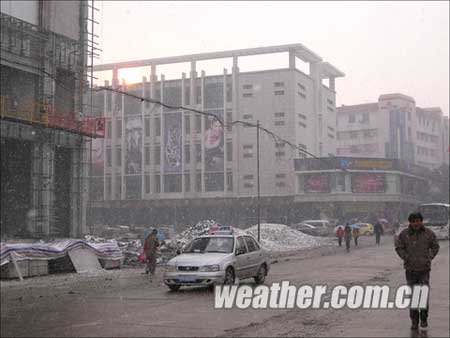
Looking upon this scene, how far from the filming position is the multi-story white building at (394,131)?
9338cm

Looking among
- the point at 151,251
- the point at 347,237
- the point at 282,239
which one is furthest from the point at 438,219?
the point at 151,251

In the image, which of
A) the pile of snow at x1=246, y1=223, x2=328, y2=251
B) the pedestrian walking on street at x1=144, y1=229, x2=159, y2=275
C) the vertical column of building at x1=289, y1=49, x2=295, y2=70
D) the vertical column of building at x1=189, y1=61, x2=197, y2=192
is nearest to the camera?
the pedestrian walking on street at x1=144, y1=229, x2=159, y2=275

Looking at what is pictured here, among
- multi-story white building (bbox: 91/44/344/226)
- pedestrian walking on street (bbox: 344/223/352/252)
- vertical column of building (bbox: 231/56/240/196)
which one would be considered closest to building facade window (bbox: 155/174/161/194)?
multi-story white building (bbox: 91/44/344/226)

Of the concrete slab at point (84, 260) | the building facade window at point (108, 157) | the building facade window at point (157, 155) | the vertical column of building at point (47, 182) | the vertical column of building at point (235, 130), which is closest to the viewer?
the concrete slab at point (84, 260)

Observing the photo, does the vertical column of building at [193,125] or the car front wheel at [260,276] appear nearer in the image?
the car front wheel at [260,276]

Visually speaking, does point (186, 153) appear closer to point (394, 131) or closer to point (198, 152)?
point (198, 152)

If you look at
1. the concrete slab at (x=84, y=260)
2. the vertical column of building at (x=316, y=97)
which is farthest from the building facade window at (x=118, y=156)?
the concrete slab at (x=84, y=260)

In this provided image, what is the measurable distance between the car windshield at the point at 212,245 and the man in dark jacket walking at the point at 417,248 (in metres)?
7.47

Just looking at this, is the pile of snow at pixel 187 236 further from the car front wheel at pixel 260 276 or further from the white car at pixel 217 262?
the white car at pixel 217 262

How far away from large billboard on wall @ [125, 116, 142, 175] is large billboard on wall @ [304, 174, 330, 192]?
22.5m

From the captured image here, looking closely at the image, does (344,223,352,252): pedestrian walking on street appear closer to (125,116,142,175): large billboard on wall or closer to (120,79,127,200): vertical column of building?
(125,116,142,175): large billboard on wall

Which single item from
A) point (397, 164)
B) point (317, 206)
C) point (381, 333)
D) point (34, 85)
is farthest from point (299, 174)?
point (381, 333)

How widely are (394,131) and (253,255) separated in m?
81.6

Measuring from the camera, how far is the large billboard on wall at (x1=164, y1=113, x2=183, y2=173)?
75688 mm
